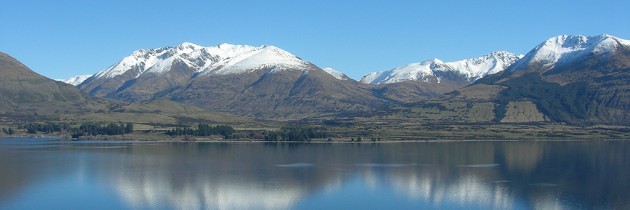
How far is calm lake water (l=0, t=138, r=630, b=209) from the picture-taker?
66562mm

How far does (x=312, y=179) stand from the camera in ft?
275

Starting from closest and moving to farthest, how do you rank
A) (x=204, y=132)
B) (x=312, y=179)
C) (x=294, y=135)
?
1. (x=312, y=179)
2. (x=294, y=135)
3. (x=204, y=132)

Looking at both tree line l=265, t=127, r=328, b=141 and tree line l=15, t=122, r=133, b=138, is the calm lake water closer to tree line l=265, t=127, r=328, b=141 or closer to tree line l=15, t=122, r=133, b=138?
tree line l=265, t=127, r=328, b=141

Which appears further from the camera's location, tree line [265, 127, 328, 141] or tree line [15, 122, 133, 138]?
tree line [15, 122, 133, 138]

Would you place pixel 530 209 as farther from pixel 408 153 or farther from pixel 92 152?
pixel 92 152

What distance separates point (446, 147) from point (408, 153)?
20.1m

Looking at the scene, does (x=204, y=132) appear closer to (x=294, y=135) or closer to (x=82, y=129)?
(x=294, y=135)

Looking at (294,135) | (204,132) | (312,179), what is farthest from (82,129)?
(312,179)

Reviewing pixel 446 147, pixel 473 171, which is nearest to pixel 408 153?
pixel 446 147

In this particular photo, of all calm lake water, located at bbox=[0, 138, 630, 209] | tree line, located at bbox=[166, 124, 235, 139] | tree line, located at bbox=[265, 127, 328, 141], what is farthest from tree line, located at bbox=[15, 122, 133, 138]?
calm lake water, located at bbox=[0, 138, 630, 209]

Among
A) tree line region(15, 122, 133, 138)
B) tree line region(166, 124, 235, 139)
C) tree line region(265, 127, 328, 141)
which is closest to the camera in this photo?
tree line region(265, 127, 328, 141)

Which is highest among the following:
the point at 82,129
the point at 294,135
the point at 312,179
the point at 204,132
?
the point at 82,129

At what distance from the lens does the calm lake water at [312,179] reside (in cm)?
6656

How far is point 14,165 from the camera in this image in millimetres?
97375
